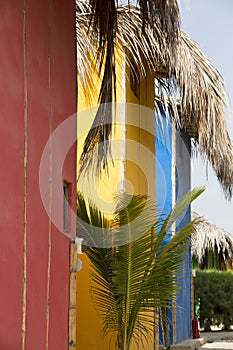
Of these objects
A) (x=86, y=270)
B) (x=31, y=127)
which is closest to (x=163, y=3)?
(x=31, y=127)

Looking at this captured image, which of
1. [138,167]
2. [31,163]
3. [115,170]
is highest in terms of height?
[138,167]

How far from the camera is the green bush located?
22.6 meters

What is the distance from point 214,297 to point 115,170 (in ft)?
37.8

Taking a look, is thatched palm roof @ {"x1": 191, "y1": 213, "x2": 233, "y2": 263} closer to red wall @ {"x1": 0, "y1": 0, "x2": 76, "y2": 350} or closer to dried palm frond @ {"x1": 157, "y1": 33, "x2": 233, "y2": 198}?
dried palm frond @ {"x1": 157, "y1": 33, "x2": 233, "y2": 198}

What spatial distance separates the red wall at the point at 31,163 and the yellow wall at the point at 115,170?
12.1 feet

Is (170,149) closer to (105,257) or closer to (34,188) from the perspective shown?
(105,257)

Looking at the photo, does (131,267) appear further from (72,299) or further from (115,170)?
(115,170)

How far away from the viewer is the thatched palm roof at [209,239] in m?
25.9

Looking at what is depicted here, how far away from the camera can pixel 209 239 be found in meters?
26.3

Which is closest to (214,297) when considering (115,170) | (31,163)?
(115,170)

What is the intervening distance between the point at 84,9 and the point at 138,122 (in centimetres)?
279

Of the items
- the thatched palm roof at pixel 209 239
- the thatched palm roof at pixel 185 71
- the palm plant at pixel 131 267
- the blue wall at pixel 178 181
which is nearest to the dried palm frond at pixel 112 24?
the palm plant at pixel 131 267

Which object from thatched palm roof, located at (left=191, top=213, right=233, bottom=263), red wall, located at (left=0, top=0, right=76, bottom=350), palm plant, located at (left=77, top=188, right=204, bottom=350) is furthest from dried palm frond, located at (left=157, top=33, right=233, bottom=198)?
thatched palm roof, located at (left=191, top=213, right=233, bottom=263)

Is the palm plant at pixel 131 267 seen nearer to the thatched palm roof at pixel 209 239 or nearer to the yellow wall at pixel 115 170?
the yellow wall at pixel 115 170
